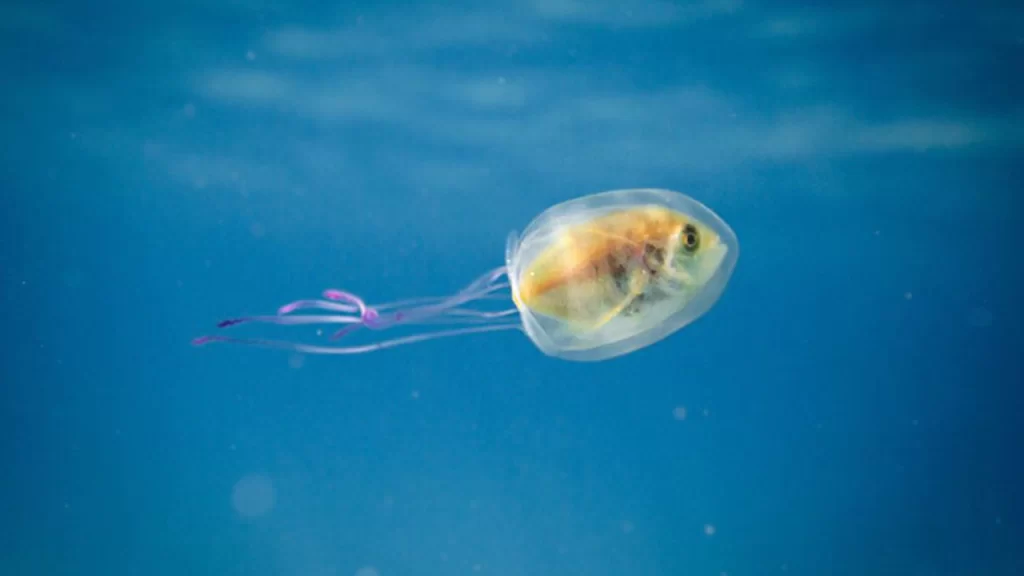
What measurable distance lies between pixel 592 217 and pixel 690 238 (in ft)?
2.00

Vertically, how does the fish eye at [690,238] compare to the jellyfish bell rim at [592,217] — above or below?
above

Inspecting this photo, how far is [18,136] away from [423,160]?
37.5ft

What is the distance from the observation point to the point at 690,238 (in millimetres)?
3998

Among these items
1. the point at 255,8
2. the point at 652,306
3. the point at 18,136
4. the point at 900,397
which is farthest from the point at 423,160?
the point at 900,397

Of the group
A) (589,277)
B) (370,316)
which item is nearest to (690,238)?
(589,277)

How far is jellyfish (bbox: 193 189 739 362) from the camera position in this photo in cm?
395

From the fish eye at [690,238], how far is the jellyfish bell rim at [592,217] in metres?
0.23

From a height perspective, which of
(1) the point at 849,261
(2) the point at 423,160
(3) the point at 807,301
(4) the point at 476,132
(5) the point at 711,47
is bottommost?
(3) the point at 807,301

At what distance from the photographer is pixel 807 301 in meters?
37.3

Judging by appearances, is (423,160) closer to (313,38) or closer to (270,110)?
(270,110)

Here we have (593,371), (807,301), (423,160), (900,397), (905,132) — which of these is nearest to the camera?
(905,132)

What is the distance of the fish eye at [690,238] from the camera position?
3986 mm

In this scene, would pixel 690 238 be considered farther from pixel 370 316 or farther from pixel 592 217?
pixel 370 316

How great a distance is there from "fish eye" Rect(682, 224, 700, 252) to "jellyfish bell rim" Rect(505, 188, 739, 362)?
23 cm
